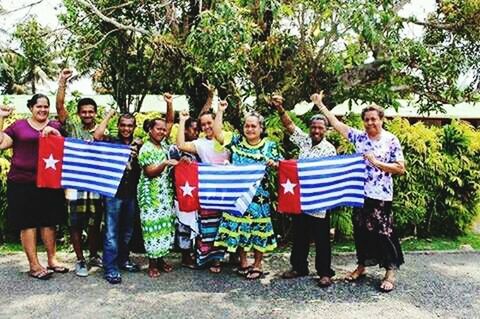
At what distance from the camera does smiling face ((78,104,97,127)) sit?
561cm

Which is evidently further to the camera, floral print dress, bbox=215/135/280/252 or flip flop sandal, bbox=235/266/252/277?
flip flop sandal, bbox=235/266/252/277

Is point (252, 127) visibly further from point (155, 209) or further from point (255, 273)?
point (255, 273)

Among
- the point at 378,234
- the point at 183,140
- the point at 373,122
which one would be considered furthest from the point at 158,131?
the point at 378,234

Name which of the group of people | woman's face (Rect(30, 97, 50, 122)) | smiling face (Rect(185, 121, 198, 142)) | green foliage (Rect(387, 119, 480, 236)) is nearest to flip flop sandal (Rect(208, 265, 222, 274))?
the group of people

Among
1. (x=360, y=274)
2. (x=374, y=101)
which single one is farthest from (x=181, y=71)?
(x=360, y=274)

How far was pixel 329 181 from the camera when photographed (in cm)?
563

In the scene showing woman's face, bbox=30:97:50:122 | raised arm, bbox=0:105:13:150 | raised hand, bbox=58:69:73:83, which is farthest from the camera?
raised hand, bbox=58:69:73:83

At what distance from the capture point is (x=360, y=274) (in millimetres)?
5734

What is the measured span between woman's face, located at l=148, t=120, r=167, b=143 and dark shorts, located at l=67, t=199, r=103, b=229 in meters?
0.96

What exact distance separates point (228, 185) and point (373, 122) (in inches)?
63.3

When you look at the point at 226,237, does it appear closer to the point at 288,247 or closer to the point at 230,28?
the point at 288,247

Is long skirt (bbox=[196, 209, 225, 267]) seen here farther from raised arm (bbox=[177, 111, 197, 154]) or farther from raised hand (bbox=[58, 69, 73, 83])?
raised hand (bbox=[58, 69, 73, 83])

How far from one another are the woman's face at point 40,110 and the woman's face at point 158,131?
3.50 feet

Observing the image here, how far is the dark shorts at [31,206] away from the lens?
5.46 metres
